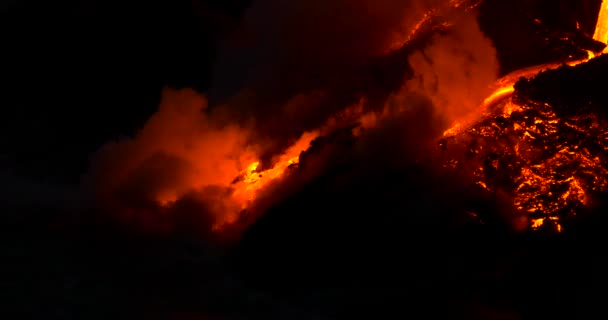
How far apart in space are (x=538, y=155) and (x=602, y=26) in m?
3.43

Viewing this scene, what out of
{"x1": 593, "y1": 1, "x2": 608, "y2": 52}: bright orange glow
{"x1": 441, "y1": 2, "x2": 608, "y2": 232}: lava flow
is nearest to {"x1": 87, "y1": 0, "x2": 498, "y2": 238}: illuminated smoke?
{"x1": 441, "y1": 2, "x2": 608, "y2": 232}: lava flow

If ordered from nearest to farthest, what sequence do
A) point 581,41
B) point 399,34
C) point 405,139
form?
point 405,139, point 581,41, point 399,34

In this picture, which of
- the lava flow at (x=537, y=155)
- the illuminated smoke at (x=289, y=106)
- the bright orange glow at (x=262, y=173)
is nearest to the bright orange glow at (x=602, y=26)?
the illuminated smoke at (x=289, y=106)

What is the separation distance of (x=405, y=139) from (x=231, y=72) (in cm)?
334

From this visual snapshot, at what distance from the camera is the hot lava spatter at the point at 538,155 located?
7.45 m

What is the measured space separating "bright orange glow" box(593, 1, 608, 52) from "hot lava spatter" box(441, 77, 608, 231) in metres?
2.67

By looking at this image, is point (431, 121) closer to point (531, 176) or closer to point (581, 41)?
point (531, 176)

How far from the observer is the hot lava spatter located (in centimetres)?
745

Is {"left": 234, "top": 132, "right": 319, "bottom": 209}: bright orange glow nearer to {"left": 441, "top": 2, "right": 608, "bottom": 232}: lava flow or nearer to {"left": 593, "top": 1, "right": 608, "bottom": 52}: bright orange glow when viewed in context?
{"left": 441, "top": 2, "right": 608, "bottom": 232}: lava flow

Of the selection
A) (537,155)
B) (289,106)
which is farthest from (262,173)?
(537,155)

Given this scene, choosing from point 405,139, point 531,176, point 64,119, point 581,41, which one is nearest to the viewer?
point 531,176

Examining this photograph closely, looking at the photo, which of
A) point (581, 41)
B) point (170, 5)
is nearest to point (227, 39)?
point (170, 5)

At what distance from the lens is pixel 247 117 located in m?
9.27

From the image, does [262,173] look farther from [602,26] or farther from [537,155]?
[602,26]
